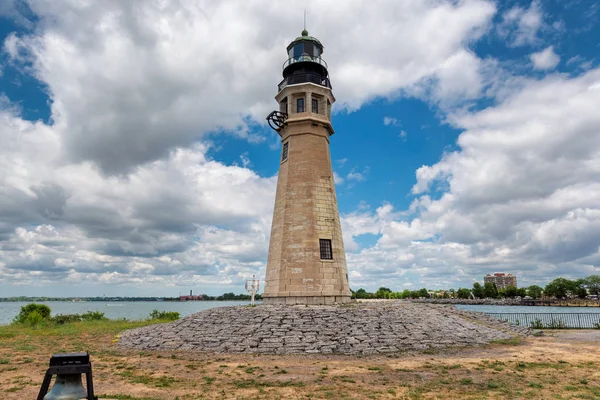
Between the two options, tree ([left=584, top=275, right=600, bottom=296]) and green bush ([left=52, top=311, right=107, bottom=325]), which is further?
tree ([left=584, top=275, right=600, bottom=296])

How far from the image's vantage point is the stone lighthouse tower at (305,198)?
20500mm

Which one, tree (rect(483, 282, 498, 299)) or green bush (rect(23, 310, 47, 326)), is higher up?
green bush (rect(23, 310, 47, 326))

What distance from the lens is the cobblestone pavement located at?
594 inches

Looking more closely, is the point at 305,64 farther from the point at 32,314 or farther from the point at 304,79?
the point at 32,314

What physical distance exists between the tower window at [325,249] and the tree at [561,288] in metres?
106

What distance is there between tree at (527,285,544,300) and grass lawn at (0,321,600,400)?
368 ft

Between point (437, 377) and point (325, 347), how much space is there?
16.3 ft

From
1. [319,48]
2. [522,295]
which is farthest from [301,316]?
[522,295]

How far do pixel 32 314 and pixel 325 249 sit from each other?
21.7 metres

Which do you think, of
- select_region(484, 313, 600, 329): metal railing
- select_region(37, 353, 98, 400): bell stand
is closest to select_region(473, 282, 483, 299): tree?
select_region(484, 313, 600, 329): metal railing

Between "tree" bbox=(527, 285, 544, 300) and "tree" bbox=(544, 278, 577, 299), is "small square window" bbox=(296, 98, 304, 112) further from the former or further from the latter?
"tree" bbox=(527, 285, 544, 300)

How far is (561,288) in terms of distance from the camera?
101250 mm

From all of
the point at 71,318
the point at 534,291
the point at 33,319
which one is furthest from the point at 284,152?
the point at 534,291

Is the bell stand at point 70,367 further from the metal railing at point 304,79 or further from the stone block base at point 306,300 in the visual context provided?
the metal railing at point 304,79
